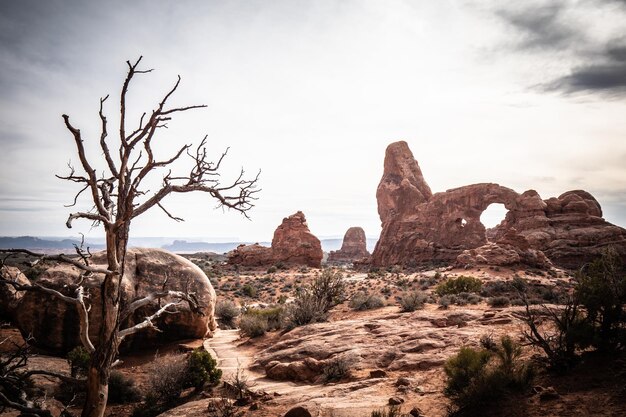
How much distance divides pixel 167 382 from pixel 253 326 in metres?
4.55

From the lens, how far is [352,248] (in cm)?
8612

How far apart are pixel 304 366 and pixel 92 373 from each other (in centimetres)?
502

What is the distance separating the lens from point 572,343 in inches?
207

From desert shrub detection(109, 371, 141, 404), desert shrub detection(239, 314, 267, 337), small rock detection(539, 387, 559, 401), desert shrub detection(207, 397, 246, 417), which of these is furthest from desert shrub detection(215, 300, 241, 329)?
small rock detection(539, 387, 559, 401)

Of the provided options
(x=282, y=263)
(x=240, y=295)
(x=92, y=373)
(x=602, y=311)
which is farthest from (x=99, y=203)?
(x=282, y=263)

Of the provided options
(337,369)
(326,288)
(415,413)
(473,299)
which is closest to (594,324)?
(415,413)

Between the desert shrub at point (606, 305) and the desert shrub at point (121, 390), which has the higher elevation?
the desert shrub at point (606, 305)

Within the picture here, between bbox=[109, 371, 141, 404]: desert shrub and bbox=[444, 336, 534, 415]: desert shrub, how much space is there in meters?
7.65

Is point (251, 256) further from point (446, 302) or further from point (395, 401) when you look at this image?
point (395, 401)

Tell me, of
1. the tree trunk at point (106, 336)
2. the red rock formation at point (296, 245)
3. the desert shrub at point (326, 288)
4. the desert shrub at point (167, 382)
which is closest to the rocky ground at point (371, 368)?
the desert shrub at point (167, 382)

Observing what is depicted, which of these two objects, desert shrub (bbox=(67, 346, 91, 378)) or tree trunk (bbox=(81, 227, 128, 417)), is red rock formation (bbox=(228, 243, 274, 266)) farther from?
tree trunk (bbox=(81, 227, 128, 417))

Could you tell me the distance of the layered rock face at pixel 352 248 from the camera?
83938mm

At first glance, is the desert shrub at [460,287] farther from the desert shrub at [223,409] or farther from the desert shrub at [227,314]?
the desert shrub at [223,409]

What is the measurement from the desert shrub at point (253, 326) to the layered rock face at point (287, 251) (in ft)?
108
